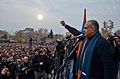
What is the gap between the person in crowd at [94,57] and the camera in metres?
3.95

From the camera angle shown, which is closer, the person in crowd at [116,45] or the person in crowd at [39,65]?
the person in crowd at [116,45]

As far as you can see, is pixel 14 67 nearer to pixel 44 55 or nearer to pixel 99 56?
pixel 44 55

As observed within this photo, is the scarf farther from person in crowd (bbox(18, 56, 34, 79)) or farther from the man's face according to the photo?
person in crowd (bbox(18, 56, 34, 79))

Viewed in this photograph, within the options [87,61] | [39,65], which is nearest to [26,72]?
[39,65]

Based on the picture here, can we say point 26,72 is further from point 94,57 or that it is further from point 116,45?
point 94,57

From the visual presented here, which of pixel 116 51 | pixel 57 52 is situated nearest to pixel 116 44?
pixel 116 51

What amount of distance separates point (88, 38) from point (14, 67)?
354 inches

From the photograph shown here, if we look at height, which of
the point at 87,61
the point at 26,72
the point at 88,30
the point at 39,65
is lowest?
the point at 26,72

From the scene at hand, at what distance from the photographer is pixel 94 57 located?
414cm

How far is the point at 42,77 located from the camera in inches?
431

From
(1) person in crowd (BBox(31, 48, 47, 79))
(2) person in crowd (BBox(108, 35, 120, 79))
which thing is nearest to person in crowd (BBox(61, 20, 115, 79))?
Result: (2) person in crowd (BBox(108, 35, 120, 79))

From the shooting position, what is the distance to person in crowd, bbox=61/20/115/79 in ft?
13.0

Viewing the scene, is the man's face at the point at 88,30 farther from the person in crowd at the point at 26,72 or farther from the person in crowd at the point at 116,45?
the person in crowd at the point at 26,72

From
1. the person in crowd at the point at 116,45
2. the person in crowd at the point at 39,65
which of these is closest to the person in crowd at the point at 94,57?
the person in crowd at the point at 116,45
